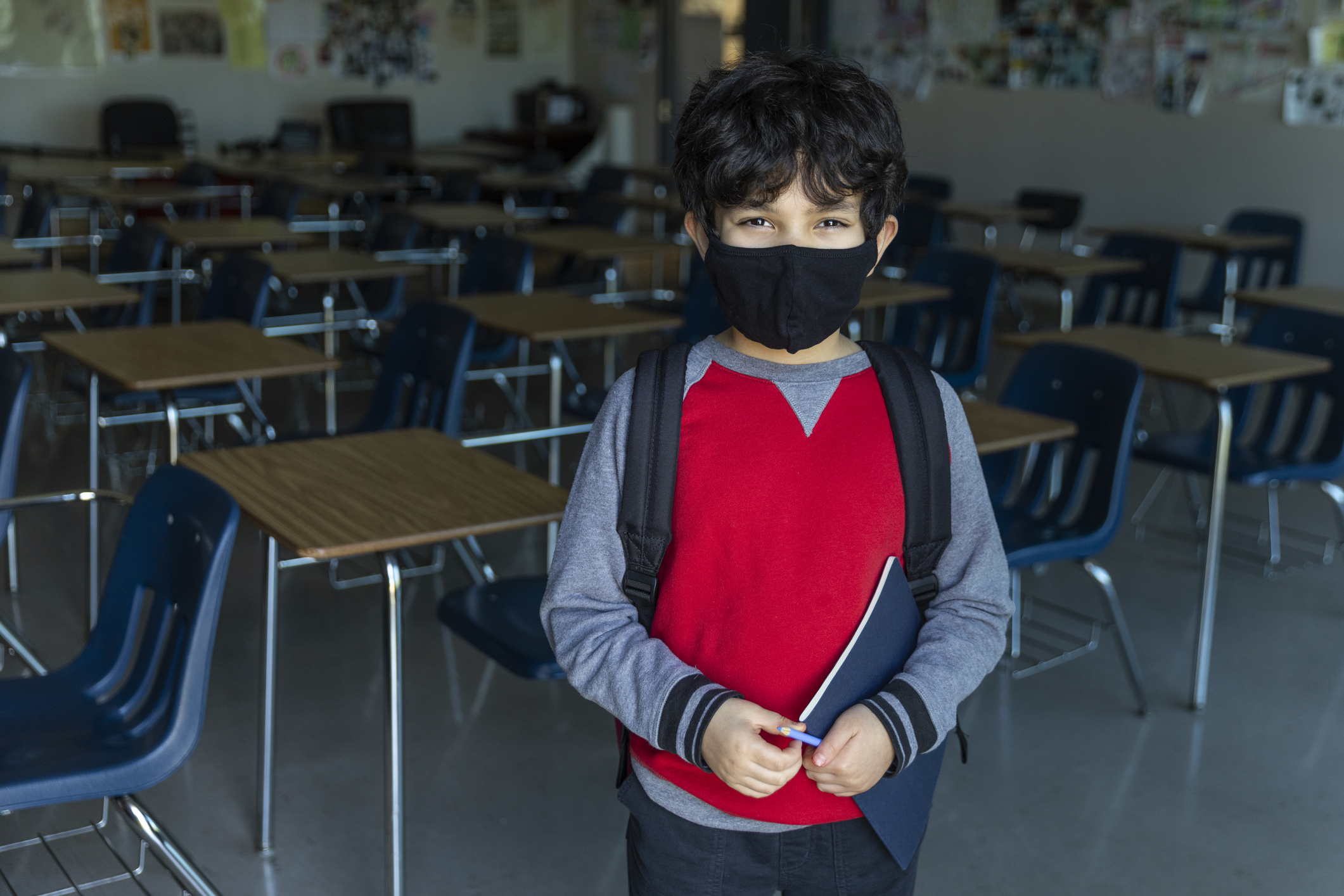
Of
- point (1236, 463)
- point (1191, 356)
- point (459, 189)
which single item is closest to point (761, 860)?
point (1191, 356)

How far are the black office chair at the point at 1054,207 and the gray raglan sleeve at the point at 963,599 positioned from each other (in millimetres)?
6278

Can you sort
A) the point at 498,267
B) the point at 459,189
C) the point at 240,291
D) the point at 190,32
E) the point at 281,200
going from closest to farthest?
the point at 240,291, the point at 498,267, the point at 281,200, the point at 459,189, the point at 190,32

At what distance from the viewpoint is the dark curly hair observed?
1118mm

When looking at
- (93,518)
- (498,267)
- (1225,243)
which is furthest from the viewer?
(1225,243)

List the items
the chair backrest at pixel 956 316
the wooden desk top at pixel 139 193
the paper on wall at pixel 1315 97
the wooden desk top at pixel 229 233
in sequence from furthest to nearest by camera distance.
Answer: the wooden desk top at pixel 139 193, the paper on wall at pixel 1315 97, the wooden desk top at pixel 229 233, the chair backrest at pixel 956 316

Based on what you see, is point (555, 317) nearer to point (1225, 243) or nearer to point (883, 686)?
point (883, 686)

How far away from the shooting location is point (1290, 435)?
3.62 meters

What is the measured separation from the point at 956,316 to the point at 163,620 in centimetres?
346

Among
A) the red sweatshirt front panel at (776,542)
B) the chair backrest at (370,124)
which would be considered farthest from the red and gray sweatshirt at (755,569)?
the chair backrest at (370,124)

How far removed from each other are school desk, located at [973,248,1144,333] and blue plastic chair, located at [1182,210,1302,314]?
0.77m

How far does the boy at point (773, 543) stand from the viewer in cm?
113

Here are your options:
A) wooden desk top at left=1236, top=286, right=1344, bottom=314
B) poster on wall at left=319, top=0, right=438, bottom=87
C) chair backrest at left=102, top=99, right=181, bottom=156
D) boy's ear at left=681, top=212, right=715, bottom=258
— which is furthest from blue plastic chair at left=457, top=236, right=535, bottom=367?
poster on wall at left=319, top=0, right=438, bottom=87

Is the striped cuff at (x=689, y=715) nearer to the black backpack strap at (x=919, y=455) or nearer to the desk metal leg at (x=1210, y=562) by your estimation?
the black backpack strap at (x=919, y=455)

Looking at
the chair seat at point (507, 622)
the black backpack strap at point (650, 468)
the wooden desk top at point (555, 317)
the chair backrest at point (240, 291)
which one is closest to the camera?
the black backpack strap at point (650, 468)
